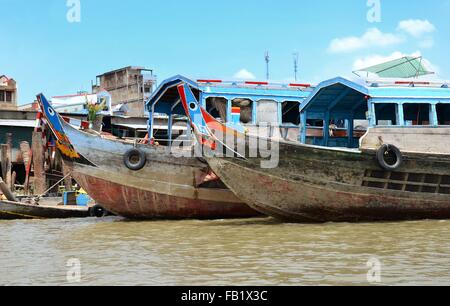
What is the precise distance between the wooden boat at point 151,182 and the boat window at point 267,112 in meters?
1.90

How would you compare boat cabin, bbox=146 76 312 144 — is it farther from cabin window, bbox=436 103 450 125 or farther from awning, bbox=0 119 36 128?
awning, bbox=0 119 36 128

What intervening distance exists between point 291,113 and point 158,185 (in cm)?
402

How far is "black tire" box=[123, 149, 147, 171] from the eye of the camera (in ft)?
41.0

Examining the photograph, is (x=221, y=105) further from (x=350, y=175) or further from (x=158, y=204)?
(x=350, y=175)

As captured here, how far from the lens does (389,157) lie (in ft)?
34.6

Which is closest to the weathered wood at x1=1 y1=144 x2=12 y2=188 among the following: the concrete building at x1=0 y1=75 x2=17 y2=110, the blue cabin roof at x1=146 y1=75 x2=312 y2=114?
the blue cabin roof at x1=146 y1=75 x2=312 y2=114

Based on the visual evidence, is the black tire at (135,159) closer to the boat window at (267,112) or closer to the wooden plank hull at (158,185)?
the wooden plank hull at (158,185)

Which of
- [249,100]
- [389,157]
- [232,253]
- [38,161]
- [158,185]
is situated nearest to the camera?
[232,253]

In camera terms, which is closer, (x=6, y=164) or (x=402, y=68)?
(x=402, y=68)

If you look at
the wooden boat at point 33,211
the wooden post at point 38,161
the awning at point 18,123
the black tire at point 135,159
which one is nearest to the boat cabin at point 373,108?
the black tire at point 135,159

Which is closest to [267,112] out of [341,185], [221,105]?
[221,105]
